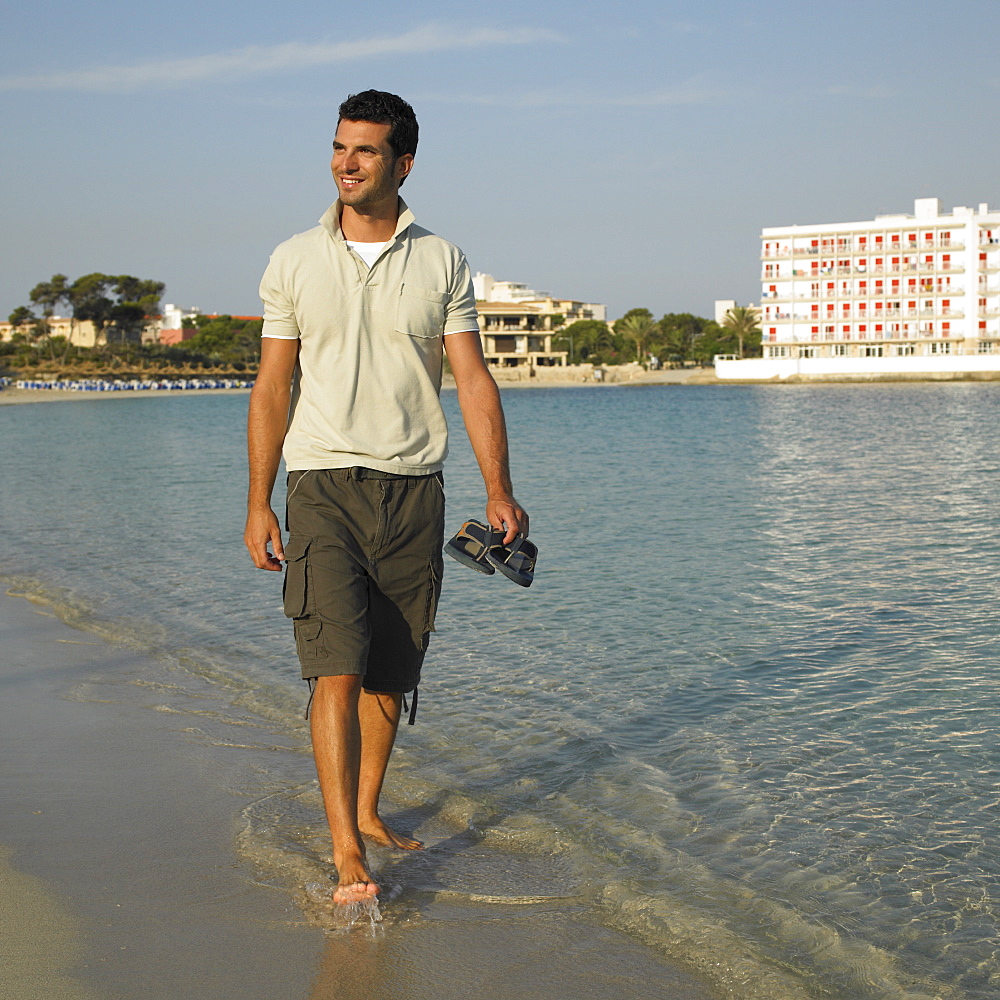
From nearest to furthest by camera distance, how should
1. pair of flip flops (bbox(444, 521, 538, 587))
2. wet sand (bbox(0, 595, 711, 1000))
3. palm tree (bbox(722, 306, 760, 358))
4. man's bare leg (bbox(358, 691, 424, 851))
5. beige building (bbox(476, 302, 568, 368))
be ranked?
wet sand (bbox(0, 595, 711, 1000)) < pair of flip flops (bbox(444, 521, 538, 587)) < man's bare leg (bbox(358, 691, 424, 851)) < palm tree (bbox(722, 306, 760, 358)) < beige building (bbox(476, 302, 568, 368))

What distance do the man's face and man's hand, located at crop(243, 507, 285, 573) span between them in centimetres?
91

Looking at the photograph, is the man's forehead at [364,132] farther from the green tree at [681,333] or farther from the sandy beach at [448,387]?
the green tree at [681,333]

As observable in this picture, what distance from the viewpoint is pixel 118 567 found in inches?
426

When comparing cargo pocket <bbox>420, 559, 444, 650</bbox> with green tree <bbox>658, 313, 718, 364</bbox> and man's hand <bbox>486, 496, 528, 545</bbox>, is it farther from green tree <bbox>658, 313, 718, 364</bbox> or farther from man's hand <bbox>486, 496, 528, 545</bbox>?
green tree <bbox>658, 313, 718, 364</bbox>

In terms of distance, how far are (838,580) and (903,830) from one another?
5.90m

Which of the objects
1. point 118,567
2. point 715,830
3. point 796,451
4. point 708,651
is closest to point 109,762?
point 715,830

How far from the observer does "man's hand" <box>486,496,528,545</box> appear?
315cm

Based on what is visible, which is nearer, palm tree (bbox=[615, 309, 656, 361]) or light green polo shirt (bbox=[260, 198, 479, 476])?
light green polo shirt (bbox=[260, 198, 479, 476])

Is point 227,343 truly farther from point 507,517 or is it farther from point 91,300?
point 507,517

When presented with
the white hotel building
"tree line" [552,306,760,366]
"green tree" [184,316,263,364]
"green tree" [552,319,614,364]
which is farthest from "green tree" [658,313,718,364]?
"green tree" [184,316,263,364]

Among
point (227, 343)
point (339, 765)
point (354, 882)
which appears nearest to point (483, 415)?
point (339, 765)

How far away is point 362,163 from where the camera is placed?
10.2ft

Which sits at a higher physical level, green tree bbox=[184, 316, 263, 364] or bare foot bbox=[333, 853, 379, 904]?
green tree bbox=[184, 316, 263, 364]

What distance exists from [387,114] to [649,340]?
144308mm
